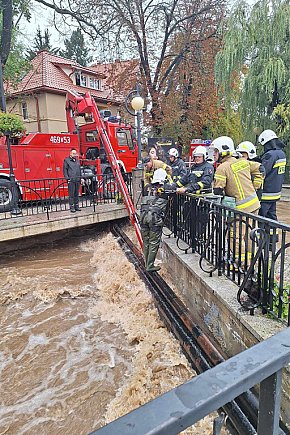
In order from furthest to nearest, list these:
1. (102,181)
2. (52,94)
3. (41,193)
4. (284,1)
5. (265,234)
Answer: (52,94) < (284,1) < (102,181) < (41,193) < (265,234)

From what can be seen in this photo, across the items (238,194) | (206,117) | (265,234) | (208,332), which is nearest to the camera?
(265,234)

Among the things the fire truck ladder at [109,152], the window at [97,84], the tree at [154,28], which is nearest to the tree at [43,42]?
the window at [97,84]

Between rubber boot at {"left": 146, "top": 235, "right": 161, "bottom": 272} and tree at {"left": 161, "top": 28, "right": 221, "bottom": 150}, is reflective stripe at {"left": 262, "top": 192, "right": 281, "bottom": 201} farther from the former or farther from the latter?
tree at {"left": 161, "top": 28, "right": 221, "bottom": 150}

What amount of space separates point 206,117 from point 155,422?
2110 centimetres

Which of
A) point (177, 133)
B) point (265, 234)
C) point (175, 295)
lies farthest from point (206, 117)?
point (265, 234)

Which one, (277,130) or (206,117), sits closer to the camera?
(277,130)

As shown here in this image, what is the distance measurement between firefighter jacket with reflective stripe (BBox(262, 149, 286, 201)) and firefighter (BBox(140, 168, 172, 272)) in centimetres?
169

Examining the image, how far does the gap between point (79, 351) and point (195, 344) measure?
1796 mm

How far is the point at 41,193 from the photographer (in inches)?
418

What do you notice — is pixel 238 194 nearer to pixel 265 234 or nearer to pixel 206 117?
pixel 265 234

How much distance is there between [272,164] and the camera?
5.51m

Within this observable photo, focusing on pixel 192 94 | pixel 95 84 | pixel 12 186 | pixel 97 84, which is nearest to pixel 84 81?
pixel 95 84

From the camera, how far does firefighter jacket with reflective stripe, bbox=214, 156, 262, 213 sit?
432 cm

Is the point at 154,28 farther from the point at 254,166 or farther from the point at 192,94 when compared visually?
the point at 254,166
